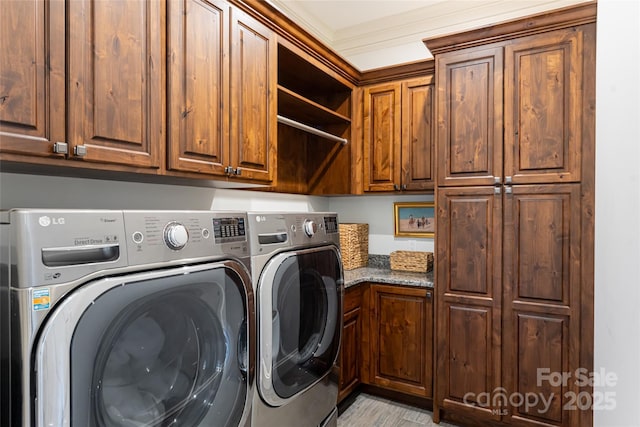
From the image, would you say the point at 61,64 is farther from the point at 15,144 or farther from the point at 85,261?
the point at 85,261

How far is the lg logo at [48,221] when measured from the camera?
0.80 meters

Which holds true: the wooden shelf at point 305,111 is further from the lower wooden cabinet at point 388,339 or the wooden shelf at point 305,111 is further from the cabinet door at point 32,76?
the lower wooden cabinet at point 388,339

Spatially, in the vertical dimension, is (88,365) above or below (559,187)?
below

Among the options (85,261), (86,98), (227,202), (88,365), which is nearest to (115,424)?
(88,365)

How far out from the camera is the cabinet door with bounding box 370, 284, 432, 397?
8.31 feet

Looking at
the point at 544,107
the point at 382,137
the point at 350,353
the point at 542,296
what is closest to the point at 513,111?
the point at 544,107

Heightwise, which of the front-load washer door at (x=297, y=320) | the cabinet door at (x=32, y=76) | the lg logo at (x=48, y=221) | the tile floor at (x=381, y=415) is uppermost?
the cabinet door at (x=32, y=76)

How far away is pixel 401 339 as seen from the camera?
8.61ft

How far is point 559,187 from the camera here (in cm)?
208

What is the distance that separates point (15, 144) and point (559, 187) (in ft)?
8.33

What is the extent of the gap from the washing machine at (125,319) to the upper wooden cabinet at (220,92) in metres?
0.47

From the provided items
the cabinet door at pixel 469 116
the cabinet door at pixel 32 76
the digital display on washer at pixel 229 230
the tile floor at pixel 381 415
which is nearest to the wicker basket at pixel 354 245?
the cabinet door at pixel 469 116

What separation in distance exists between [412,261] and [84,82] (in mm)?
2470

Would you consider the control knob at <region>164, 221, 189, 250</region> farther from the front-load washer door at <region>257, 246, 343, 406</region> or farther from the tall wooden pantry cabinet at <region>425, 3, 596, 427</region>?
the tall wooden pantry cabinet at <region>425, 3, 596, 427</region>
